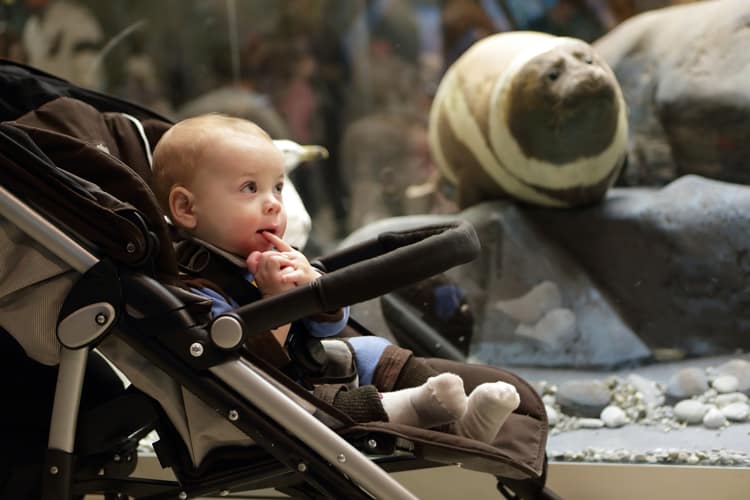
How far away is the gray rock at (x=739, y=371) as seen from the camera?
200 cm

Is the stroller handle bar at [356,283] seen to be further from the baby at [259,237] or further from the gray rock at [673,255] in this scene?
the gray rock at [673,255]

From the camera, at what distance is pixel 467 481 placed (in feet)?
5.78

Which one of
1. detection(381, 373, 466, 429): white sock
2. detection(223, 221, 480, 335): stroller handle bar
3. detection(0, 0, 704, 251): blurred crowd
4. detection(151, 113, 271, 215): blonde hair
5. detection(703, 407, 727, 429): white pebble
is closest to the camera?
detection(223, 221, 480, 335): stroller handle bar

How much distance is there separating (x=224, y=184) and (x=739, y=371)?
4.03 feet

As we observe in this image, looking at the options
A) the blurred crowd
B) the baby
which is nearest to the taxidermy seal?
the blurred crowd

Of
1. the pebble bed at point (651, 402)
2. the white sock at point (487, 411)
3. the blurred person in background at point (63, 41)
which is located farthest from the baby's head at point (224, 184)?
the blurred person in background at point (63, 41)

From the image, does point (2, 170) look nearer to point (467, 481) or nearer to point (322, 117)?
point (467, 481)

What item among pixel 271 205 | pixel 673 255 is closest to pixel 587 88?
pixel 673 255

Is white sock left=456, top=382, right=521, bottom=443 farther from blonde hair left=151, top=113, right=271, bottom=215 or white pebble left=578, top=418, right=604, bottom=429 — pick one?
white pebble left=578, top=418, right=604, bottom=429

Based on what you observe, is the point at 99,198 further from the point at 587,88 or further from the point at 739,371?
the point at 739,371

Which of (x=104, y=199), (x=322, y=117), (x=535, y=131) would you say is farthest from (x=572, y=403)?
(x=322, y=117)

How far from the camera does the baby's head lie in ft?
4.48

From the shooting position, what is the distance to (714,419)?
1.92 metres

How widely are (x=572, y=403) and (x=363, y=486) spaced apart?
98cm
